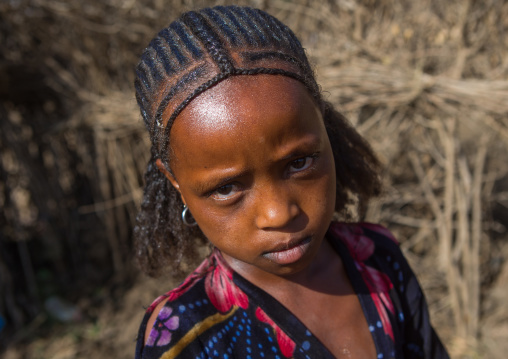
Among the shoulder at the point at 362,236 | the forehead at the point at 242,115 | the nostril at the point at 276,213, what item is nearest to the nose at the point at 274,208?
the nostril at the point at 276,213

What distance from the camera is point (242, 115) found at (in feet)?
2.76

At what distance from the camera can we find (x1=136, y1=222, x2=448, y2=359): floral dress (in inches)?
39.4

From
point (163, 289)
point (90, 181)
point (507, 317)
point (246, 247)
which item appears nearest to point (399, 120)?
point (507, 317)

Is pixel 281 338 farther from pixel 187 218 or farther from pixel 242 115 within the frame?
pixel 242 115

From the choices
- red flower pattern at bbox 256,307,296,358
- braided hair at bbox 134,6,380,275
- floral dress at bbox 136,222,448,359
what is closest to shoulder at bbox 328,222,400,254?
floral dress at bbox 136,222,448,359

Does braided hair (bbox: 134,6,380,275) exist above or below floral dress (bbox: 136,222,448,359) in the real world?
above

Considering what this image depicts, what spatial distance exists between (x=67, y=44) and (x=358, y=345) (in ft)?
11.3

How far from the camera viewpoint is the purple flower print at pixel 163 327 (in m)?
0.97

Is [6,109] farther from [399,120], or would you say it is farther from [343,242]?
[343,242]

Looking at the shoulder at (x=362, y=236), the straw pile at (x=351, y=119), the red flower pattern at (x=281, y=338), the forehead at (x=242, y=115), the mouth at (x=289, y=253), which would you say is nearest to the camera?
the forehead at (x=242, y=115)

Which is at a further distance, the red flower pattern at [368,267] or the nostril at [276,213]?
the red flower pattern at [368,267]

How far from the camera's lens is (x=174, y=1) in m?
3.18

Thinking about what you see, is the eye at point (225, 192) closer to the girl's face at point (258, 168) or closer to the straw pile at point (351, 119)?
the girl's face at point (258, 168)

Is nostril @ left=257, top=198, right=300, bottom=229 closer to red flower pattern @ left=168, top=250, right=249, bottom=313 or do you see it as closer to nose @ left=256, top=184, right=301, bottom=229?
nose @ left=256, top=184, right=301, bottom=229
